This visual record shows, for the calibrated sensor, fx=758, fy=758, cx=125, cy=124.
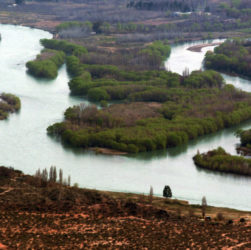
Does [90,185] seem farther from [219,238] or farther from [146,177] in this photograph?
[219,238]

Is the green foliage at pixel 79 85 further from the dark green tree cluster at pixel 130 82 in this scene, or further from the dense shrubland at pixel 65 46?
the dense shrubland at pixel 65 46

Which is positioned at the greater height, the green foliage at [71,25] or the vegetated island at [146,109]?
the green foliage at [71,25]

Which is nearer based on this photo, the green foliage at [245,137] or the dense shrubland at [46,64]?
the green foliage at [245,137]

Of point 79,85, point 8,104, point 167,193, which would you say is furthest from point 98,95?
point 167,193

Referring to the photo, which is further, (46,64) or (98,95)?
(46,64)

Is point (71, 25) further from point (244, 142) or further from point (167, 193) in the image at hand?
point (167, 193)

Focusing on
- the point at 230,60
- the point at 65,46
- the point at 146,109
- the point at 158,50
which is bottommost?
the point at 146,109

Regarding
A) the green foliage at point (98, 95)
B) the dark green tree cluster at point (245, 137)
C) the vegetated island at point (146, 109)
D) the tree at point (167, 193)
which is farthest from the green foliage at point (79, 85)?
the tree at point (167, 193)
